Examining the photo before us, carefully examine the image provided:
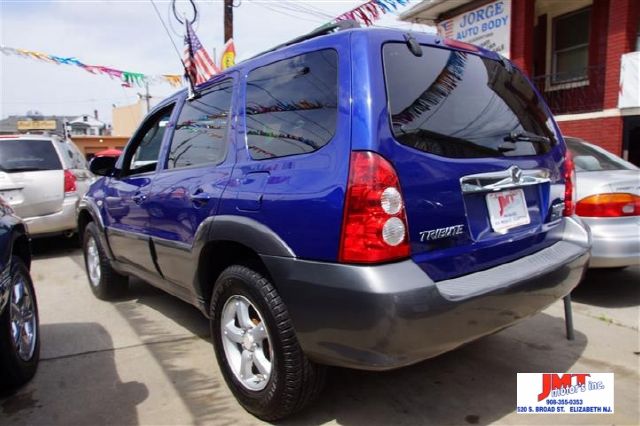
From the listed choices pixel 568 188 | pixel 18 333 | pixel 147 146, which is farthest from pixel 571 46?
pixel 18 333

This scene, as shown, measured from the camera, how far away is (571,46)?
1151cm

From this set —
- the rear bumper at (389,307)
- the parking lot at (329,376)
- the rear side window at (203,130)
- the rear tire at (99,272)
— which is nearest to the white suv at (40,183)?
the rear tire at (99,272)

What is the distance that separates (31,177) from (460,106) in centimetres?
627

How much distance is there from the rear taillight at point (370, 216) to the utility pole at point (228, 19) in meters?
9.85

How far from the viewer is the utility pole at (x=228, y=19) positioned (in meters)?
11.0

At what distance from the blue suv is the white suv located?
15.3ft

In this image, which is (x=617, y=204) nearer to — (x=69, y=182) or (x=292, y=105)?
(x=292, y=105)

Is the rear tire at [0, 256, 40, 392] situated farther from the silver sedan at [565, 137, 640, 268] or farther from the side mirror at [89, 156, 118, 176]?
the silver sedan at [565, 137, 640, 268]

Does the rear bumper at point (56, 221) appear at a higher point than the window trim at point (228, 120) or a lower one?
lower

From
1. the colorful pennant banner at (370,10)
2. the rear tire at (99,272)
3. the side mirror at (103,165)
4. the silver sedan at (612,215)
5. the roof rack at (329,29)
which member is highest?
the colorful pennant banner at (370,10)

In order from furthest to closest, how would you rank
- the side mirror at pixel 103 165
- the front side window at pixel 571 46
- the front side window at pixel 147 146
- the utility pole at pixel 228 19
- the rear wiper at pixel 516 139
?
the front side window at pixel 571 46 → the utility pole at pixel 228 19 → the side mirror at pixel 103 165 → the front side window at pixel 147 146 → the rear wiper at pixel 516 139

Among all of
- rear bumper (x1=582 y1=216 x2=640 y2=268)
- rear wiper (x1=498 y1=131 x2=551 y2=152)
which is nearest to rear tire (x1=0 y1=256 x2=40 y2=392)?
rear wiper (x1=498 y1=131 x2=551 y2=152)

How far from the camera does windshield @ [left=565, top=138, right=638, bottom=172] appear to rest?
468 cm

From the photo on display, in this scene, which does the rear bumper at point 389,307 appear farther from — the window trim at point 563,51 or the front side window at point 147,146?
the window trim at point 563,51
